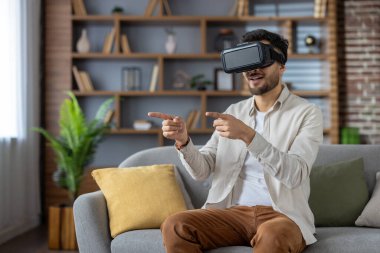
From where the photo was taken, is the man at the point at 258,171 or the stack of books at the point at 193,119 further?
the stack of books at the point at 193,119

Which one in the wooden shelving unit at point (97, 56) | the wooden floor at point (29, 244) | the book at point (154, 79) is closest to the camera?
the wooden floor at point (29, 244)

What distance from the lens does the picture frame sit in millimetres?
5471

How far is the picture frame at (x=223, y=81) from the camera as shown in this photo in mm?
5471

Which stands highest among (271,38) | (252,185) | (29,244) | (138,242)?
(271,38)

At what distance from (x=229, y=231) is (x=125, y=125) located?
351 centimetres

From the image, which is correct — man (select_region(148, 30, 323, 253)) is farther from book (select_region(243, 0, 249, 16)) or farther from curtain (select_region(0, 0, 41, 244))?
book (select_region(243, 0, 249, 16))

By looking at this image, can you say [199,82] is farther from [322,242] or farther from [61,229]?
[322,242]

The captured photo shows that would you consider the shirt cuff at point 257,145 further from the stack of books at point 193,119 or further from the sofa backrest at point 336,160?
the stack of books at point 193,119

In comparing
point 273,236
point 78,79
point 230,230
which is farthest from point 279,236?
point 78,79

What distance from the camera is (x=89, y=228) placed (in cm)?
235

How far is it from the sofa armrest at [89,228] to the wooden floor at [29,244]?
161cm

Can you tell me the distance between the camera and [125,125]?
18.2ft

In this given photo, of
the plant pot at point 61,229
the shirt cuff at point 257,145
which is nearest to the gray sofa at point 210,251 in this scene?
the shirt cuff at point 257,145

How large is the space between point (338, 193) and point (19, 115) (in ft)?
9.38
